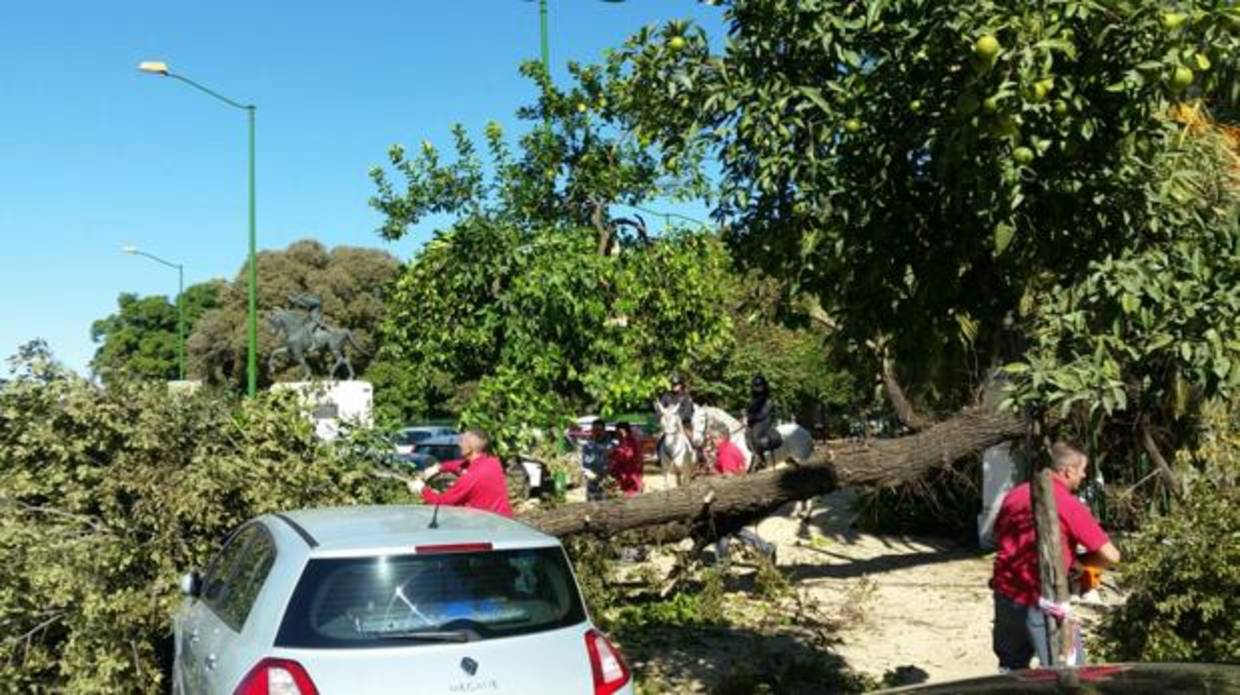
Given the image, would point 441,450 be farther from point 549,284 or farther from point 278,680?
point 278,680

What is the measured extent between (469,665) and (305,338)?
99.2ft

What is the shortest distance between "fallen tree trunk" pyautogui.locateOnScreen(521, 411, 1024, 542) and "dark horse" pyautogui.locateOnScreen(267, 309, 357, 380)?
24.6 m

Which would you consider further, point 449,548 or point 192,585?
point 192,585

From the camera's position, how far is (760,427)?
16.9m

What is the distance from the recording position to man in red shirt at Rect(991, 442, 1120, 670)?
563cm

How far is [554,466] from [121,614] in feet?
18.8

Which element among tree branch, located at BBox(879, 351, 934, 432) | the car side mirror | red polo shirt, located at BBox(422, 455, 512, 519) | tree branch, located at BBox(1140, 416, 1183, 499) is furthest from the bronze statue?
the car side mirror

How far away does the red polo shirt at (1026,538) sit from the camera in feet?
18.5

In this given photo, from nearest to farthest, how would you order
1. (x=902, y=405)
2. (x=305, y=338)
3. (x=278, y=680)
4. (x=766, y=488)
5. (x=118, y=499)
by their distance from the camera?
(x=278, y=680), (x=118, y=499), (x=766, y=488), (x=902, y=405), (x=305, y=338)

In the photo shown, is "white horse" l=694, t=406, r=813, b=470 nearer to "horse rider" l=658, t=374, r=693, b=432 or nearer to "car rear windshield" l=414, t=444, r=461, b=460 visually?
"horse rider" l=658, t=374, r=693, b=432

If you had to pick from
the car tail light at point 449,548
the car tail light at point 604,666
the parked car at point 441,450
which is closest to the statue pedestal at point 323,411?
the car tail light at point 449,548

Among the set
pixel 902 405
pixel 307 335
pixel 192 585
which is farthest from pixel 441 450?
pixel 192 585

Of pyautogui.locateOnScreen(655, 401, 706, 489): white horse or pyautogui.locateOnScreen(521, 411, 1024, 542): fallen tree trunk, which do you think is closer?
pyautogui.locateOnScreen(521, 411, 1024, 542): fallen tree trunk

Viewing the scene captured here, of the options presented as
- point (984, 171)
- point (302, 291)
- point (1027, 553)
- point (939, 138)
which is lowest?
point (1027, 553)
